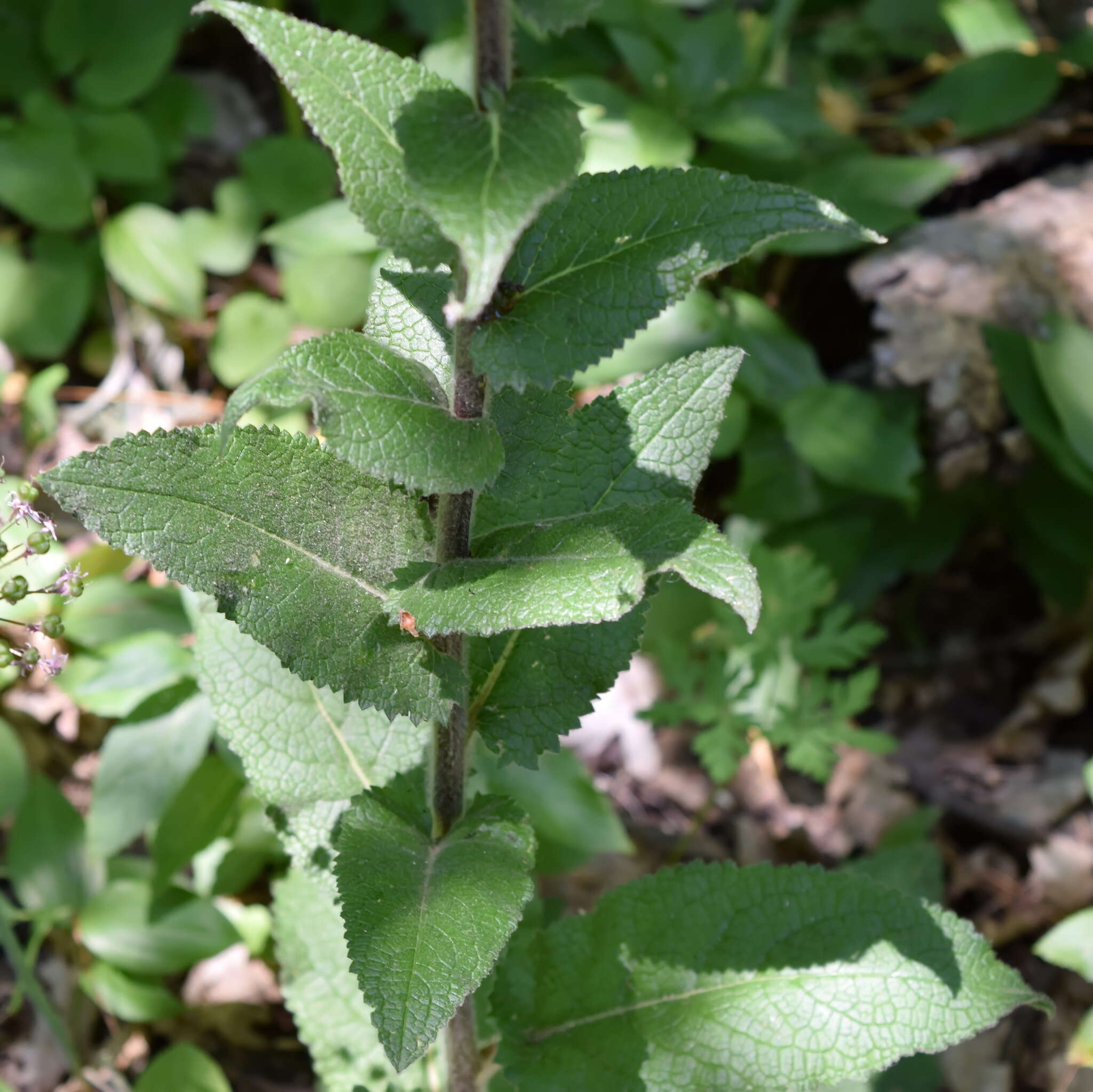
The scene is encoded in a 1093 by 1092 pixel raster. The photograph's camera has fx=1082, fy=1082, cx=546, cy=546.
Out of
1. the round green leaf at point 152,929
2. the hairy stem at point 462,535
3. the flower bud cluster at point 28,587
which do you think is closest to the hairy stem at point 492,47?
the hairy stem at point 462,535

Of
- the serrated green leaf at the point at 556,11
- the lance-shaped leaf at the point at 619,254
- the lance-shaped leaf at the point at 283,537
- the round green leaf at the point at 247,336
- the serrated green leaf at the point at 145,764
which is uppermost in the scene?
the serrated green leaf at the point at 556,11

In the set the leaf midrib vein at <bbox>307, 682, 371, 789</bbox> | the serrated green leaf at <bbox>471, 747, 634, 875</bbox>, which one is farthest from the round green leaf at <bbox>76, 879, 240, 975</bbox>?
the leaf midrib vein at <bbox>307, 682, 371, 789</bbox>

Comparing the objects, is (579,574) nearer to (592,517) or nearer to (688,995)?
(592,517)

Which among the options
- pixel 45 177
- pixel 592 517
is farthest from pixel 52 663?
pixel 45 177

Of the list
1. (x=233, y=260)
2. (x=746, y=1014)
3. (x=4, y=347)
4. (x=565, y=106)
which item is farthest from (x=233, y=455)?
(x=4, y=347)

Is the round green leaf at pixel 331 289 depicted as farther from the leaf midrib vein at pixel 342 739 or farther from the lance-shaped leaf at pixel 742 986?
the lance-shaped leaf at pixel 742 986

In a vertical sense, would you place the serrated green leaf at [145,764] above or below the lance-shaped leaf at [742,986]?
below

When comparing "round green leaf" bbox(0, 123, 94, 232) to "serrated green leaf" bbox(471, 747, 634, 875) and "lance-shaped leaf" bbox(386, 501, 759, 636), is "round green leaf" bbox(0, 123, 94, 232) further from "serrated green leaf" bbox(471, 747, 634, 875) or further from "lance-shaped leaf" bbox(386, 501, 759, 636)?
→ "lance-shaped leaf" bbox(386, 501, 759, 636)
